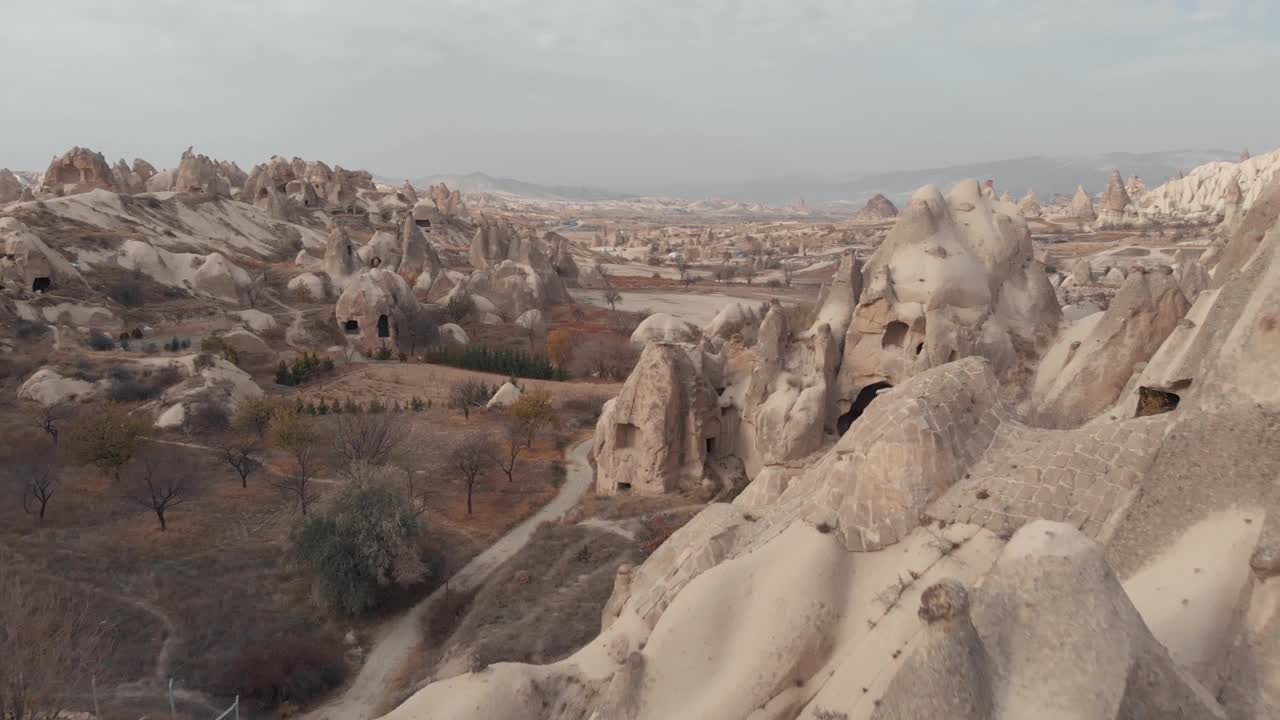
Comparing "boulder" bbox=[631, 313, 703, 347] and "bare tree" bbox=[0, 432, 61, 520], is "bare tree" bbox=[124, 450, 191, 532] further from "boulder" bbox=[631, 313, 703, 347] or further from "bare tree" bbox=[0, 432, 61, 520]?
"boulder" bbox=[631, 313, 703, 347]

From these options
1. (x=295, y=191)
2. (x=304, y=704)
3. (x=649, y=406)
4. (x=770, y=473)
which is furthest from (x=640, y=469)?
(x=295, y=191)

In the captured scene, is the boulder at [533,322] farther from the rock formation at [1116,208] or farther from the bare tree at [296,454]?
the rock formation at [1116,208]

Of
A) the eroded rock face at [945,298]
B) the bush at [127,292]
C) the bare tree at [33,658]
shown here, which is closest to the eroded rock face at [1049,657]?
the bare tree at [33,658]

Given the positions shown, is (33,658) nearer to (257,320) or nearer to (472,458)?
(472,458)

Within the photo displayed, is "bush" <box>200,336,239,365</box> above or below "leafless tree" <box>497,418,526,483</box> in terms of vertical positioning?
above

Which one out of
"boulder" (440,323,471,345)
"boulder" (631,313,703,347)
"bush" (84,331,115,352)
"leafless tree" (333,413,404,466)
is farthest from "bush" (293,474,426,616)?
"boulder" (440,323,471,345)

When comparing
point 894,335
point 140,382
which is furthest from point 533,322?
point 894,335

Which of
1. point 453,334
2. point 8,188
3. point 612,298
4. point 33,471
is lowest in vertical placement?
point 612,298
